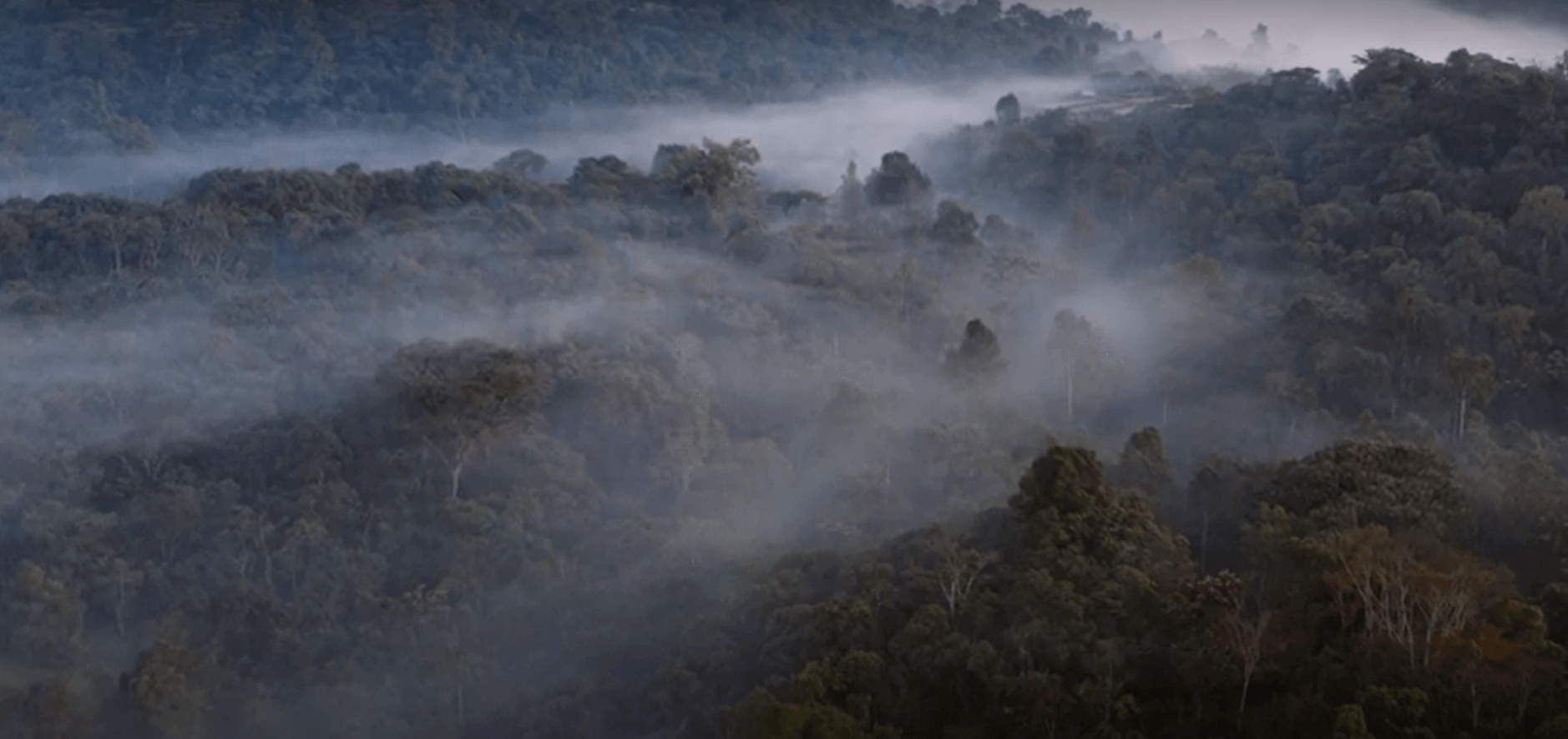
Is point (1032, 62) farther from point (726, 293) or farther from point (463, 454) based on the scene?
point (463, 454)

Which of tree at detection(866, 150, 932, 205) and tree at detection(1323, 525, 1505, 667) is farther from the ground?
tree at detection(866, 150, 932, 205)

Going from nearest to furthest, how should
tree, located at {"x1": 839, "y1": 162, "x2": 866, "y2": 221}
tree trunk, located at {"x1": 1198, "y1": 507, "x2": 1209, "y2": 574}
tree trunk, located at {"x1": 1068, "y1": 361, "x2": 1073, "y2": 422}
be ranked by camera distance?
tree trunk, located at {"x1": 1198, "y1": 507, "x2": 1209, "y2": 574} → tree trunk, located at {"x1": 1068, "y1": 361, "x2": 1073, "y2": 422} → tree, located at {"x1": 839, "y1": 162, "x2": 866, "y2": 221}

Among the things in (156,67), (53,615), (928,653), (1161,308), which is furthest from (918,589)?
(156,67)

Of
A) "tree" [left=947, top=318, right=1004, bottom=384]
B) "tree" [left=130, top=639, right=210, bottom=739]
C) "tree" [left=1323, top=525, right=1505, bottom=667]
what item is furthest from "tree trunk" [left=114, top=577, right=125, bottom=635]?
"tree" [left=1323, top=525, right=1505, bottom=667]

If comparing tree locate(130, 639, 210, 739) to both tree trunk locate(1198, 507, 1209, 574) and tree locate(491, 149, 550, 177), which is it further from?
tree locate(491, 149, 550, 177)

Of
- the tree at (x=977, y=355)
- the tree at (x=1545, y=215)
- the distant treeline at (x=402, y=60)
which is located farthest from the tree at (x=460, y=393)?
the distant treeline at (x=402, y=60)

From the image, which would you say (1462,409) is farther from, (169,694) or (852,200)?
(852,200)

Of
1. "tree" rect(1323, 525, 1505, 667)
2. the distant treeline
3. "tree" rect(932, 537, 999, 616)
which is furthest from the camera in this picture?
the distant treeline

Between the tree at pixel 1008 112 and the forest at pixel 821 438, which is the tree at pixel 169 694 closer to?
the forest at pixel 821 438
